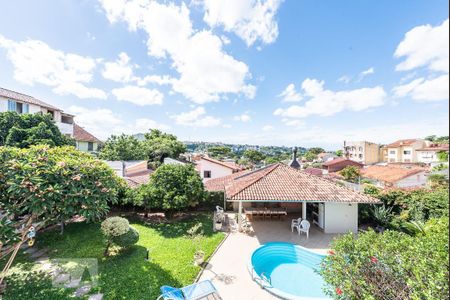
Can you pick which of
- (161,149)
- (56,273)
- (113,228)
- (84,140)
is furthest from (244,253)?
(161,149)

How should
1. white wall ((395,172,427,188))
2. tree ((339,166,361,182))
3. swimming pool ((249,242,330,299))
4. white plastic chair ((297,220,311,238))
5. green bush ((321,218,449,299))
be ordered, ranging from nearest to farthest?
green bush ((321,218,449,299)) < swimming pool ((249,242,330,299)) < white plastic chair ((297,220,311,238)) < white wall ((395,172,427,188)) < tree ((339,166,361,182))

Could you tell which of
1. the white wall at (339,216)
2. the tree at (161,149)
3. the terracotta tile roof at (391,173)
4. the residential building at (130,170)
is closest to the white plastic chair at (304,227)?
the white wall at (339,216)

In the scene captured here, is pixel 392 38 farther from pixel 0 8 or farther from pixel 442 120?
pixel 0 8

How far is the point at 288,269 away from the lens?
11.5m

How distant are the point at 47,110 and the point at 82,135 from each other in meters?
7.61

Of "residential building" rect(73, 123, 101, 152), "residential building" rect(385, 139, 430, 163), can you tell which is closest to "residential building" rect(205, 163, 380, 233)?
"residential building" rect(73, 123, 101, 152)

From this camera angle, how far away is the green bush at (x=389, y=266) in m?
4.11

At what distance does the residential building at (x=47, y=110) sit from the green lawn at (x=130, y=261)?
20.4 metres

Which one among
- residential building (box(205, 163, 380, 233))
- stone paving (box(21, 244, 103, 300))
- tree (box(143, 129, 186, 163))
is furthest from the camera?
tree (box(143, 129, 186, 163))

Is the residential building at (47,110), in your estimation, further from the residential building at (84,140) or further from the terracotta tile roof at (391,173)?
the terracotta tile roof at (391,173)

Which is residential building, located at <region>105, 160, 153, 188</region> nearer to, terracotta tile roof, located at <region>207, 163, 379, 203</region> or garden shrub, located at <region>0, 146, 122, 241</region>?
garden shrub, located at <region>0, 146, 122, 241</region>

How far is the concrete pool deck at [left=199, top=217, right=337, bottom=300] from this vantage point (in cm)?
859

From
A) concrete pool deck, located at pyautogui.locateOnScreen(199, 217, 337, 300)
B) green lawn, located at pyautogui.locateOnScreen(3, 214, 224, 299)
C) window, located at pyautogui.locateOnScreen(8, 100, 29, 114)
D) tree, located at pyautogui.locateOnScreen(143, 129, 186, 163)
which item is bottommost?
concrete pool deck, located at pyautogui.locateOnScreen(199, 217, 337, 300)

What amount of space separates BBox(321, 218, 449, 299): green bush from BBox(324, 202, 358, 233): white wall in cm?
949
